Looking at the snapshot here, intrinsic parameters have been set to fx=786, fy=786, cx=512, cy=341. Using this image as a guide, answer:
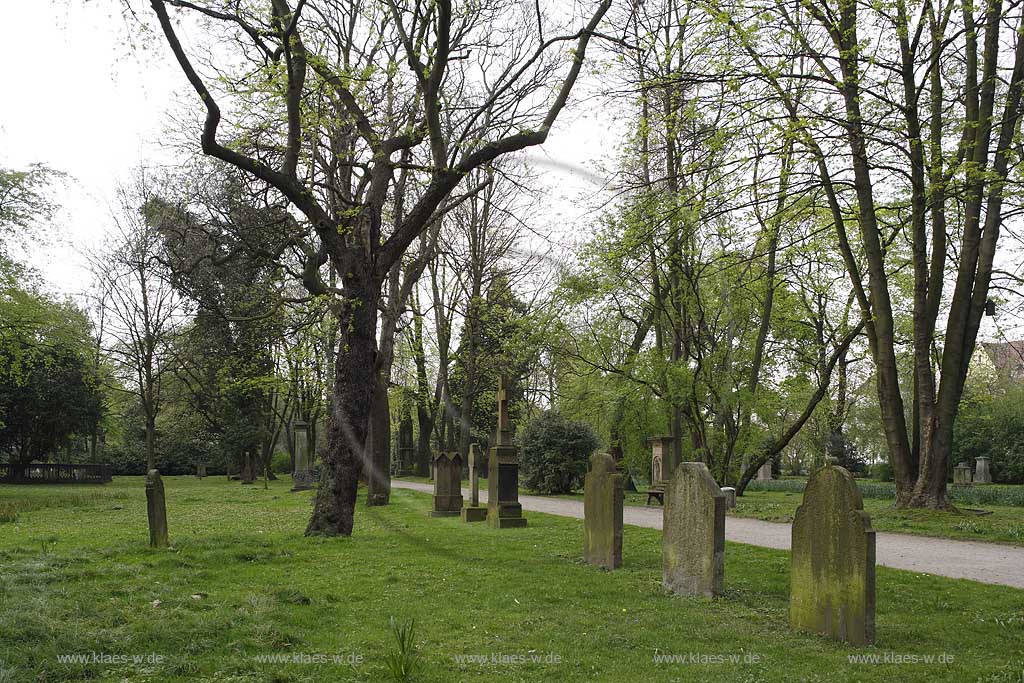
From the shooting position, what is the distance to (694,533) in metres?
8.23

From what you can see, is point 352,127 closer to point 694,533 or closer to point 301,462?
point 694,533

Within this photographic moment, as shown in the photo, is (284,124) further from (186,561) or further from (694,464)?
(694,464)

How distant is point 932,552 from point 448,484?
10.7 metres

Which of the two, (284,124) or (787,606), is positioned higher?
(284,124)

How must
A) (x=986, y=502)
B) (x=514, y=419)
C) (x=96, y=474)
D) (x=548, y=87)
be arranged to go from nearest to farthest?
1. (x=548, y=87)
2. (x=986, y=502)
3. (x=96, y=474)
4. (x=514, y=419)

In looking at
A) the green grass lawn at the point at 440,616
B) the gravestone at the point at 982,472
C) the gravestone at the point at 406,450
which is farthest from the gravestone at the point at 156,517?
the gravestone at the point at 406,450

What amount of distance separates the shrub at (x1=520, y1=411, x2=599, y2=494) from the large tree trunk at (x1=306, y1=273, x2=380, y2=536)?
13.5 m

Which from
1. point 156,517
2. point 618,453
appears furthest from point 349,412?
point 618,453

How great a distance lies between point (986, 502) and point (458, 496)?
13.9m

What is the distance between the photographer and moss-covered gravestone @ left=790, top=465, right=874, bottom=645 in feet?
20.5

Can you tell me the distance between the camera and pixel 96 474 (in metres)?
35.5

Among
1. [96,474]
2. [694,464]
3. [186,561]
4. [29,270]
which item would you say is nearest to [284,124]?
[186,561]

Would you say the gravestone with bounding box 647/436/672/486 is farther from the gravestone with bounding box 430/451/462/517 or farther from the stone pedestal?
the stone pedestal

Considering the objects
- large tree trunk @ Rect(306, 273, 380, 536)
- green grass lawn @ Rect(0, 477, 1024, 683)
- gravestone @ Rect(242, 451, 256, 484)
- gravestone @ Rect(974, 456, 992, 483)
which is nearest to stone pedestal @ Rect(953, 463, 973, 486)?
gravestone @ Rect(974, 456, 992, 483)
